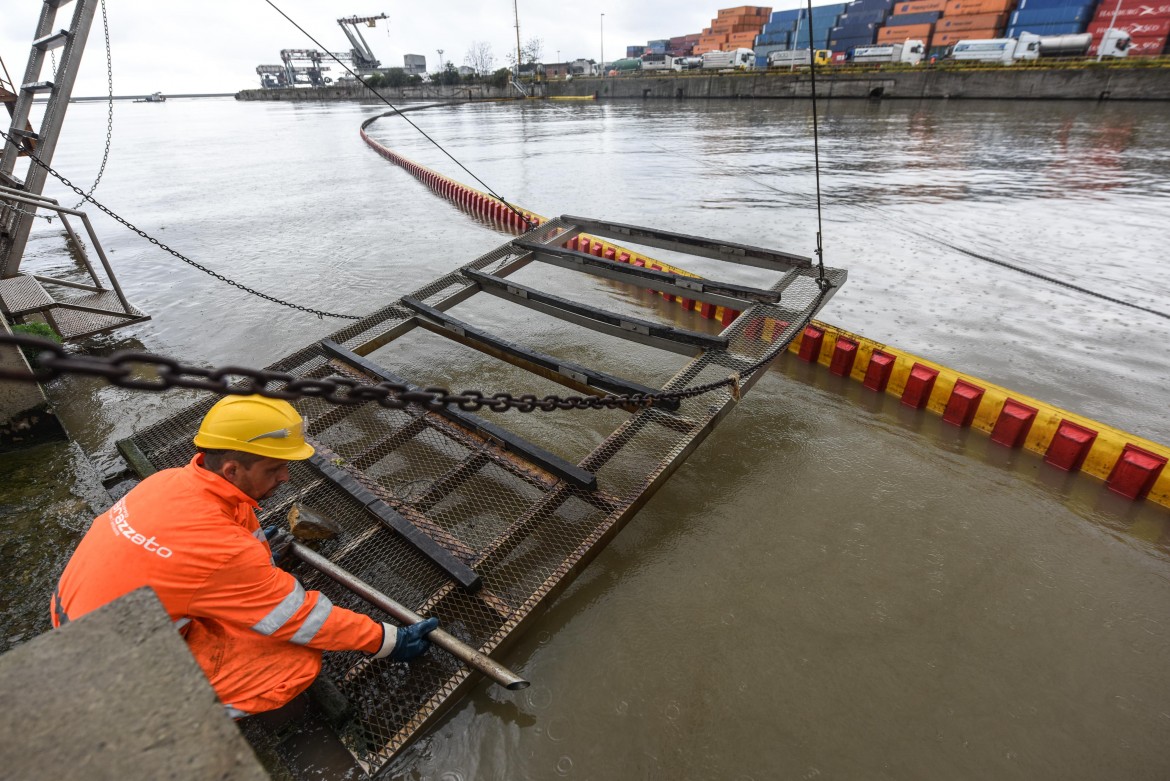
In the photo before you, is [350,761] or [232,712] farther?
[350,761]

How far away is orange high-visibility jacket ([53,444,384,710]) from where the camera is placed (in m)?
1.84

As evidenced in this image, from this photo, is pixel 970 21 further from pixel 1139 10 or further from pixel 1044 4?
pixel 1139 10

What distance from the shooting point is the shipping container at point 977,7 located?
39938mm

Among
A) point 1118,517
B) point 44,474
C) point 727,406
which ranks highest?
point 727,406

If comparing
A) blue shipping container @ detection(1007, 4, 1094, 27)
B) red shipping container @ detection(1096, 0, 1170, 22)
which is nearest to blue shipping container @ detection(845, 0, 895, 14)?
blue shipping container @ detection(1007, 4, 1094, 27)

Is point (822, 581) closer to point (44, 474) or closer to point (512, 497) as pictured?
point (512, 497)

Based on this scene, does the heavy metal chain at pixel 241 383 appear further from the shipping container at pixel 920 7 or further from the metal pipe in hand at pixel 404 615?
the shipping container at pixel 920 7

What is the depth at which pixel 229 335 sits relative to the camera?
6840 millimetres

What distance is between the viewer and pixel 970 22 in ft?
136

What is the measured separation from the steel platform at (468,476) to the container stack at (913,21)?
178 ft

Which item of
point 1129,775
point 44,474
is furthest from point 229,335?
point 1129,775

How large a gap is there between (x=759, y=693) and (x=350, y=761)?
1980 millimetres

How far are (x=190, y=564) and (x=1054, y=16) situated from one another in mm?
53810

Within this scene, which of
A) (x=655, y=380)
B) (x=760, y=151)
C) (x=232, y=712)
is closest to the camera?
(x=232, y=712)
